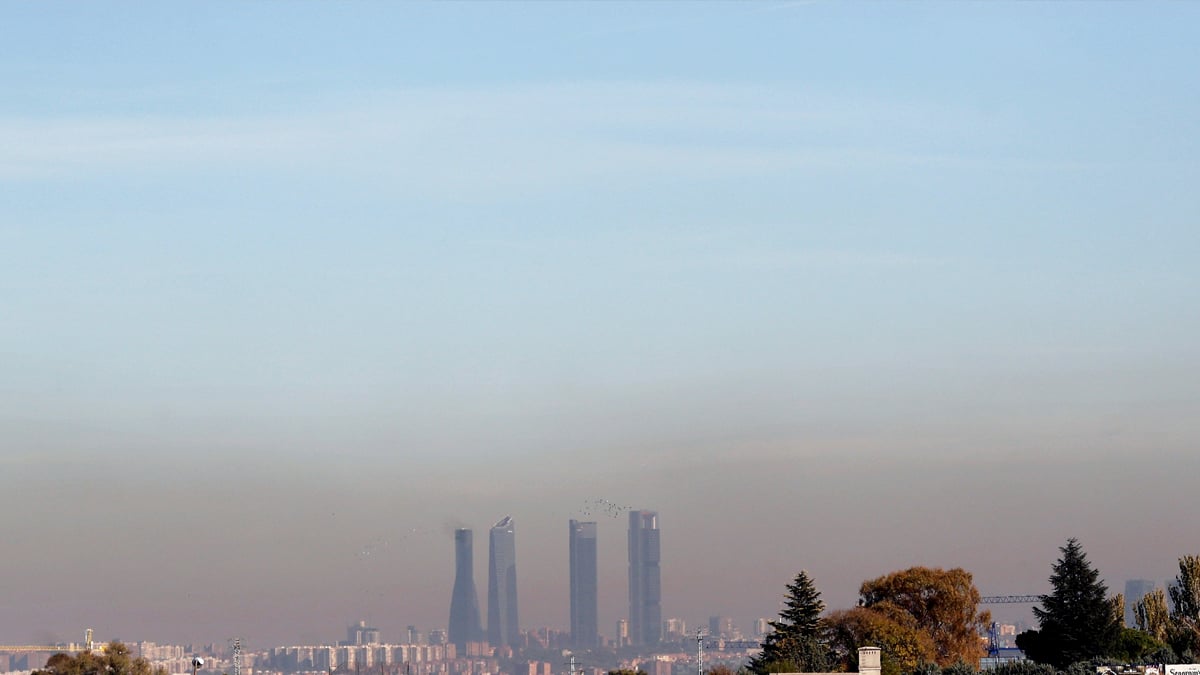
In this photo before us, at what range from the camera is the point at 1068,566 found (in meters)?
120

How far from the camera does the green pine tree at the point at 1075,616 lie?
118562 mm

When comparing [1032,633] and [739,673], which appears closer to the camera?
[739,673]

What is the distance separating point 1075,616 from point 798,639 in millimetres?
19057

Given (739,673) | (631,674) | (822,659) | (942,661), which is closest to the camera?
(739,673)

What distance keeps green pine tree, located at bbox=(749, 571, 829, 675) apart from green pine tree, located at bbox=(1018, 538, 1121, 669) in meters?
15.9

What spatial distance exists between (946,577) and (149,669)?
5850 centimetres

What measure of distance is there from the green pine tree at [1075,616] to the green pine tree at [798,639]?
52.0 ft

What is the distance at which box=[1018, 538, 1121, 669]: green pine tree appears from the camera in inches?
4668

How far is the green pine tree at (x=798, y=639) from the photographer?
372 ft

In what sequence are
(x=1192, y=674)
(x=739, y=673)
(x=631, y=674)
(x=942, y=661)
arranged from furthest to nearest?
(x=631, y=674) → (x=942, y=661) → (x=739, y=673) → (x=1192, y=674)

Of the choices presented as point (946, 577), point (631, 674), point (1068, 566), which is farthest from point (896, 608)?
point (631, 674)

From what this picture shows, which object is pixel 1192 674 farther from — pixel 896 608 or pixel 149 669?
pixel 149 669

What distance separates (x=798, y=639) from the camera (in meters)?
119

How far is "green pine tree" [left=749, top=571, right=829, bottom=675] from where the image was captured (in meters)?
113
